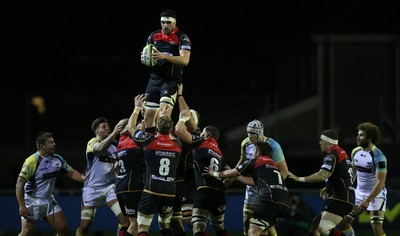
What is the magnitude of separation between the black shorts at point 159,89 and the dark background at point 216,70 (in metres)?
8.11

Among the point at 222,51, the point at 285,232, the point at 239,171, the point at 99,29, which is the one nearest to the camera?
the point at 239,171

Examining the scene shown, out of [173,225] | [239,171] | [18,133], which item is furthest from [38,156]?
[18,133]

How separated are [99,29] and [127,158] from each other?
3622 centimetres

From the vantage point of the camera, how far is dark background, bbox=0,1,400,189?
1147 inches

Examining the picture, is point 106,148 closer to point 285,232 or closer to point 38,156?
point 38,156

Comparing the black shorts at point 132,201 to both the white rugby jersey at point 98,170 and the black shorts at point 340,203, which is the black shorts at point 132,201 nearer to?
the white rugby jersey at point 98,170

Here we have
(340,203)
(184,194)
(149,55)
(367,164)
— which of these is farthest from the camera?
(367,164)

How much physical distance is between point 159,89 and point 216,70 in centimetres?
3064

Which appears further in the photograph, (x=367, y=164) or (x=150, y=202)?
(x=367, y=164)

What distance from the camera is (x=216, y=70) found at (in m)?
48.0

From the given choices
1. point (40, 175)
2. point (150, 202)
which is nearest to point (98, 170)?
point (40, 175)

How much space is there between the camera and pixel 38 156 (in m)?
18.6

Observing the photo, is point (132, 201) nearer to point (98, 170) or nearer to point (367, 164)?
point (98, 170)

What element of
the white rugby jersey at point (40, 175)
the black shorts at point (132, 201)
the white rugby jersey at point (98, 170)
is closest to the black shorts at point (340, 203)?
the black shorts at point (132, 201)
